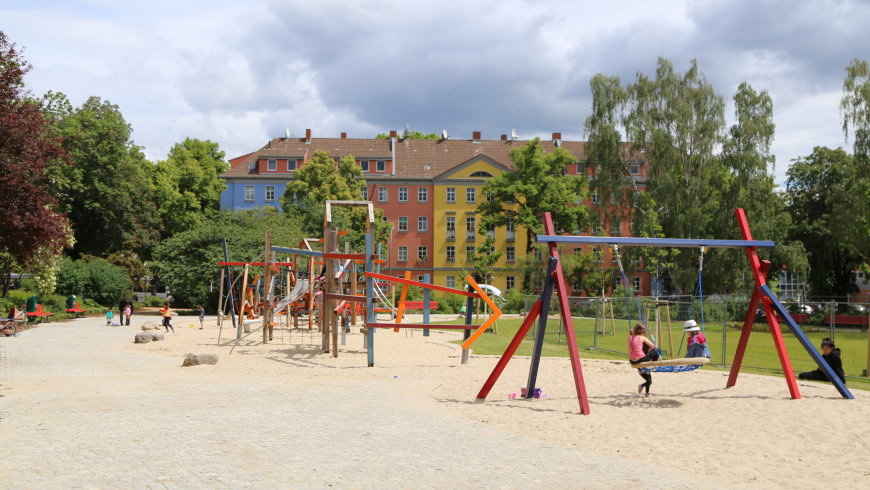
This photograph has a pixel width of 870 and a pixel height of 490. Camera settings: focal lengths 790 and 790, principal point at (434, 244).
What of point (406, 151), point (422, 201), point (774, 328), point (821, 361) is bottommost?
point (821, 361)

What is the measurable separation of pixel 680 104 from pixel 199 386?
124ft

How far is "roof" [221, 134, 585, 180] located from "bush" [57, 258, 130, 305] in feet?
82.3

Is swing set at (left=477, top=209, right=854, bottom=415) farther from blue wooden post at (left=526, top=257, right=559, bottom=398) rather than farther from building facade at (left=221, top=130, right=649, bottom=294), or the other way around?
building facade at (left=221, top=130, right=649, bottom=294)

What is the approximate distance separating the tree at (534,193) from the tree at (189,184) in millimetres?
23212

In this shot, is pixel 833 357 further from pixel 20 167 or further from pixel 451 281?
pixel 451 281

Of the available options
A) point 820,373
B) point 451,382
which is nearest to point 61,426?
point 451,382

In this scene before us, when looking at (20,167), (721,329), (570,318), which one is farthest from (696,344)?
(721,329)

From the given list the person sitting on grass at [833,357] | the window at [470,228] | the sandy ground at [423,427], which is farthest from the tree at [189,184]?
the person sitting on grass at [833,357]

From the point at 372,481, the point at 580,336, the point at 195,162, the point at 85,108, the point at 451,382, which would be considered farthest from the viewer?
the point at 195,162

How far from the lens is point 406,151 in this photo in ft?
245

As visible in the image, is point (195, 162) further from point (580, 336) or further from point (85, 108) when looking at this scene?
point (580, 336)

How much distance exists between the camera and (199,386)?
1391 centimetres

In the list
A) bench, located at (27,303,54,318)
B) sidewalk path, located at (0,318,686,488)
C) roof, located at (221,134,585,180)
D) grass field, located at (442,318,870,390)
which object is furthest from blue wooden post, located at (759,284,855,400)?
roof, located at (221,134,585,180)

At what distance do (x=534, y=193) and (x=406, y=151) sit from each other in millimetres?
18095
